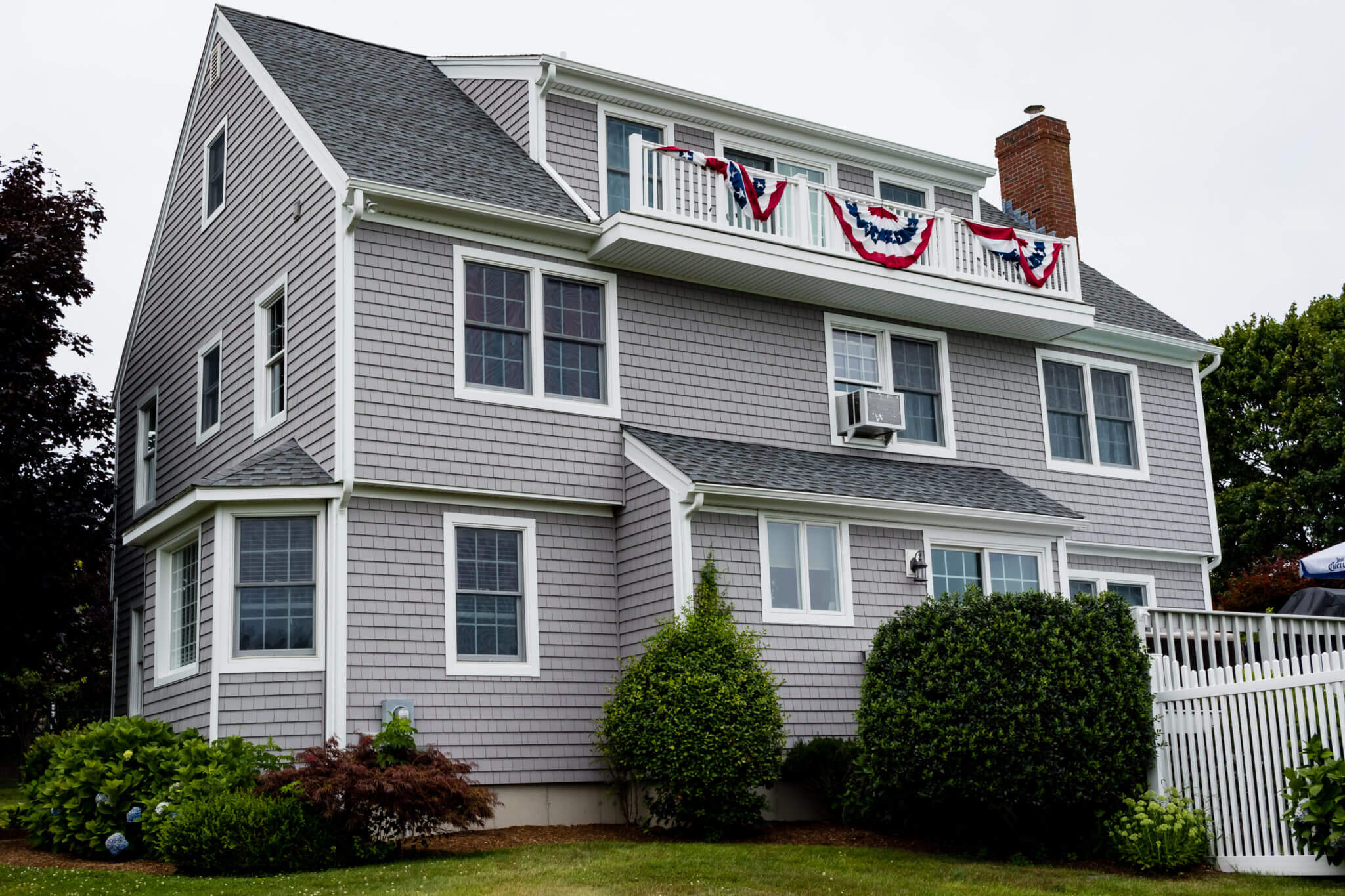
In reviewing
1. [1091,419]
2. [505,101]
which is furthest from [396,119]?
[1091,419]

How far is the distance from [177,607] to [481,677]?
3695 mm

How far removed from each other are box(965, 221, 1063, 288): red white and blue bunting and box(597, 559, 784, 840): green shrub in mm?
7195

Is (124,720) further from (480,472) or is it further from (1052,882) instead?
(1052,882)

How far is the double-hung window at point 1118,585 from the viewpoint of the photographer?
1998 cm

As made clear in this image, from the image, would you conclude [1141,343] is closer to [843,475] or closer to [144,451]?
[843,475]

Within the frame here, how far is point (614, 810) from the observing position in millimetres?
15453

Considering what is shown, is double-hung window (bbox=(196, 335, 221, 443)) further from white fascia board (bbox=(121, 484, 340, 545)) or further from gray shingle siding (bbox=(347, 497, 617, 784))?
gray shingle siding (bbox=(347, 497, 617, 784))

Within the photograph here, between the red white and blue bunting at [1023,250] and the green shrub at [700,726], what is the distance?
720 cm

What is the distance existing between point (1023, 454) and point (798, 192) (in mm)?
5215

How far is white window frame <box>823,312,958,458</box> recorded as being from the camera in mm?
18312

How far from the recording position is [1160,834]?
12172 millimetres

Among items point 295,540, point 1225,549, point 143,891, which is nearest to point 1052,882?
point 143,891

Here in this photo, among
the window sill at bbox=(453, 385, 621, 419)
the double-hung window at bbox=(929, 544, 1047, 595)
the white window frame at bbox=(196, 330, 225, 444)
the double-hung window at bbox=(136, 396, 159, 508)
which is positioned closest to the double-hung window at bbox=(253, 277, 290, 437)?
the white window frame at bbox=(196, 330, 225, 444)

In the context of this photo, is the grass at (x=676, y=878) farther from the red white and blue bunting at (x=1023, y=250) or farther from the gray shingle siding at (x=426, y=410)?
the red white and blue bunting at (x=1023, y=250)
